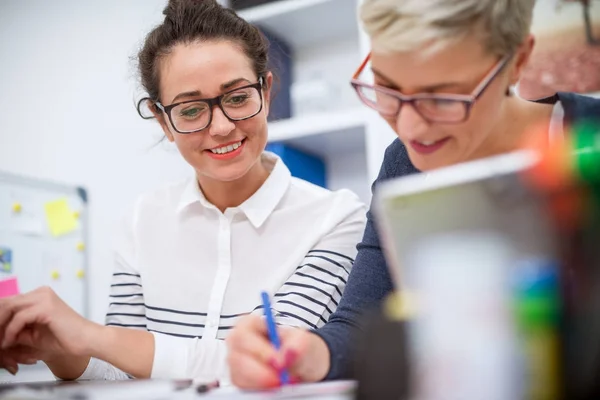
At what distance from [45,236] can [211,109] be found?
4.19 feet

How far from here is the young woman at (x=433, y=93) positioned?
589mm

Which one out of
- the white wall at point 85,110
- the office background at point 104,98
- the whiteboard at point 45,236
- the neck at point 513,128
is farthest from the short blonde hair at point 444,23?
the whiteboard at point 45,236

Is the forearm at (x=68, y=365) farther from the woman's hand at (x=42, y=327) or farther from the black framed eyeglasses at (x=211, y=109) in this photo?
the black framed eyeglasses at (x=211, y=109)

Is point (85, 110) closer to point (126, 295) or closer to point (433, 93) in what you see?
point (126, 295)

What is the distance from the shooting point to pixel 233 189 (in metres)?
1.23

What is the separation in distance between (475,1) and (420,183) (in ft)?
0.91

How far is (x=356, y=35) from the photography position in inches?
77.7

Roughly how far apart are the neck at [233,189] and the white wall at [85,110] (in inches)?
36.4

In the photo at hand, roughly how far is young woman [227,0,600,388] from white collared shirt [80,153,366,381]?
0.34m

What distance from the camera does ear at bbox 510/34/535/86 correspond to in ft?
2.10

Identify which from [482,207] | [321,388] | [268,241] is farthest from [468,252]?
[268,241]

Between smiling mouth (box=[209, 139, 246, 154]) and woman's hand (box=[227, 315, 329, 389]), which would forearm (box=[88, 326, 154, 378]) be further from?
smiling mouth (box=[209, 139, 246, 154])

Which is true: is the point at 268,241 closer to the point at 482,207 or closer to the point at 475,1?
the point at 475,1

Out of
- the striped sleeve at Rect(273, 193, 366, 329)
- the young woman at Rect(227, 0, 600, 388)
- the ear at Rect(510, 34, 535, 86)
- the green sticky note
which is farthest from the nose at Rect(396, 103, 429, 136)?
the green sticky note
